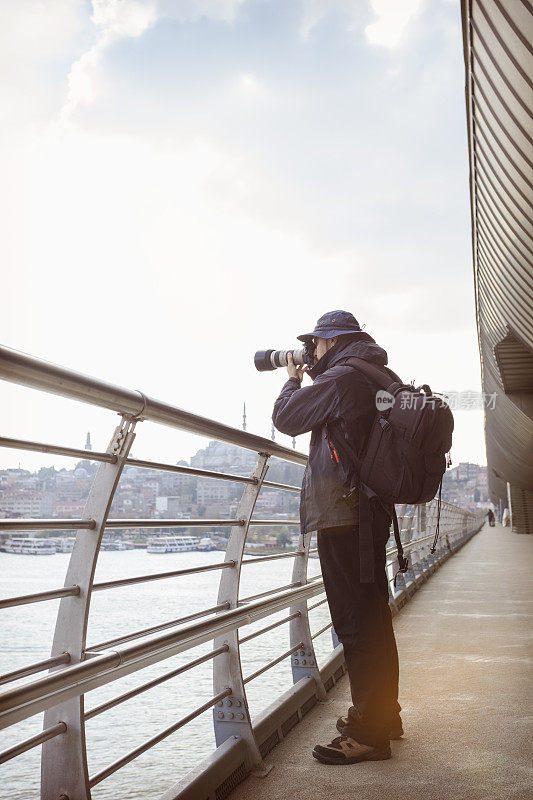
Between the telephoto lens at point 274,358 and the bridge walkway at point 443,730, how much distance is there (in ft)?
5.01

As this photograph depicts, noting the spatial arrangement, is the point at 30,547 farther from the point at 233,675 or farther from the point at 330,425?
the point at 330,425

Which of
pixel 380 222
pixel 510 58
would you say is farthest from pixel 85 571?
pixel 380 222

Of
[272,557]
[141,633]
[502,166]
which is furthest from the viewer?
[502,166]

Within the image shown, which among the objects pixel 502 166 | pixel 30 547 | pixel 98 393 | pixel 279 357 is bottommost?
pixel 30 547

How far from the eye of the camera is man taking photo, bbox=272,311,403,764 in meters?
2.75

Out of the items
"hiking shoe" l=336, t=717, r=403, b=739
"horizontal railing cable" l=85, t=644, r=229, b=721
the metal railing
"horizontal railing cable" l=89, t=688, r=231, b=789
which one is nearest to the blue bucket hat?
the metal railing

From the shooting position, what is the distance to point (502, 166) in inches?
393

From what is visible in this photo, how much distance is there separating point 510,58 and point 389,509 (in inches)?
242

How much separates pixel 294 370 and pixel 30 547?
1588mm

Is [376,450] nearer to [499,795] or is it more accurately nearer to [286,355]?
[286,355]

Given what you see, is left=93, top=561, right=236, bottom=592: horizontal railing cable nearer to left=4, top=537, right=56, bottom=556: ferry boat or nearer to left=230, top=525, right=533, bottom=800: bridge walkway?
left=4, top=537, right=56, bottom=556: ferry boat

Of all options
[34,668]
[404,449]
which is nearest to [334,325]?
[404,449]

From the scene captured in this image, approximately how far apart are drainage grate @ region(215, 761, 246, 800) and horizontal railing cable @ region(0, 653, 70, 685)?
89 cm

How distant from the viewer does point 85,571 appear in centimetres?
176
